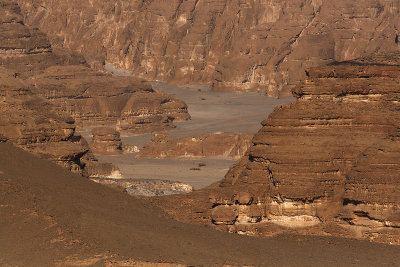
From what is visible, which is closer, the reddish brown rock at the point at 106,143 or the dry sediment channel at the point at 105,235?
the dry sediment channel at the point at 105,235

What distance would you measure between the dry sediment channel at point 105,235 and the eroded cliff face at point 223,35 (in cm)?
11361

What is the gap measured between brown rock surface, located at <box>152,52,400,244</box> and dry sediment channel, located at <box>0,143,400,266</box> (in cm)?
253

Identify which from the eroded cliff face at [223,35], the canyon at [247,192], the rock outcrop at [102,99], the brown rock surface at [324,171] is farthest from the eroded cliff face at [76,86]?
the brown rock surface at [324,171]

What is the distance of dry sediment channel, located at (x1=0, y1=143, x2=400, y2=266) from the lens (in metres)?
27.8

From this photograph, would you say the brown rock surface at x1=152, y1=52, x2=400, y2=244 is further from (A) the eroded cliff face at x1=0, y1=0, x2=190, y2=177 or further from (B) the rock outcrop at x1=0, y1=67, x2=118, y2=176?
(A) the eroded cliff face at x1=0, y1=0, x2=190, y2=177

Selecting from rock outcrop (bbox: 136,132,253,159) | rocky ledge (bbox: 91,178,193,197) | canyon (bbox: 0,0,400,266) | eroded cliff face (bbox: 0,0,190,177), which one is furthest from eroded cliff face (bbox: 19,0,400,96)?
rocky ledge (bbox: 91,178,193,197)

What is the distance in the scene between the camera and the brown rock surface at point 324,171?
38.5m

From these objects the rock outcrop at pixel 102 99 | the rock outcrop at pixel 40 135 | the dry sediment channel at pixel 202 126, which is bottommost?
the dry sediment channel at pixel 202 126

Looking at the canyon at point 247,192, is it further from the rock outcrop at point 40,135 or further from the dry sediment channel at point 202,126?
the dry sediment channel at point 202,126

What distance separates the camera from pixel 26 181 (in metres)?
31.8

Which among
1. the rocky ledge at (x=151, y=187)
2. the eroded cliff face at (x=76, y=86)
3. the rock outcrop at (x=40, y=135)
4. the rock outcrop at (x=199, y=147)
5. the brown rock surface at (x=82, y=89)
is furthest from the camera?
the brown rock surface at (x=82, y=89)

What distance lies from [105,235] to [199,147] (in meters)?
65.7

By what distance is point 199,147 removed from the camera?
94625mm

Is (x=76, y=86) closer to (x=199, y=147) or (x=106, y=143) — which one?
(x=106, y=143)
